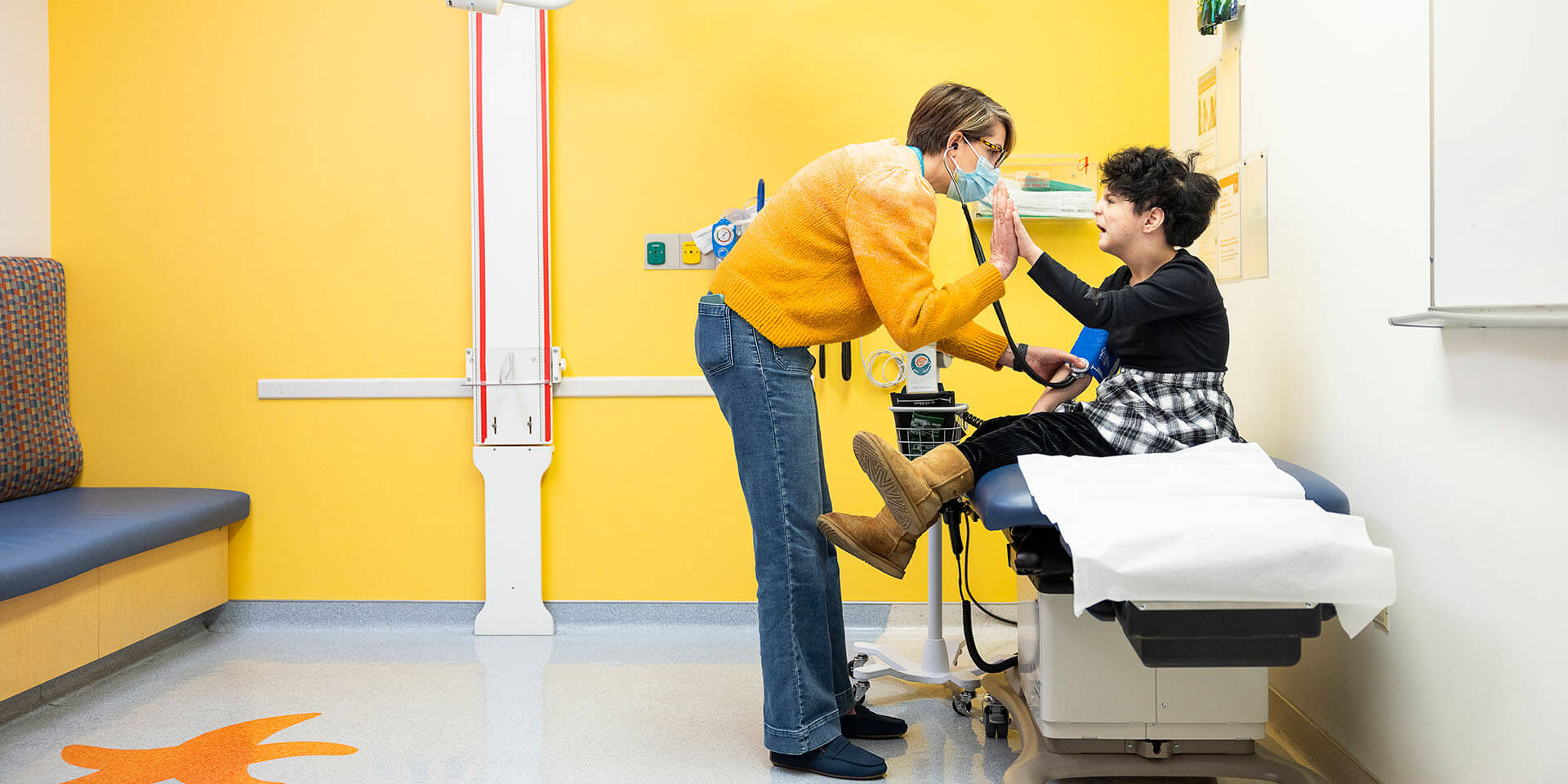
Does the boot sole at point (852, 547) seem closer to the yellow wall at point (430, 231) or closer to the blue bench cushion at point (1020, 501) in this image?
the blue bench cushion at point (1020, 501)

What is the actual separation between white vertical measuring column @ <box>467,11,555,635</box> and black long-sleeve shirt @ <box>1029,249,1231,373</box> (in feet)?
5.91

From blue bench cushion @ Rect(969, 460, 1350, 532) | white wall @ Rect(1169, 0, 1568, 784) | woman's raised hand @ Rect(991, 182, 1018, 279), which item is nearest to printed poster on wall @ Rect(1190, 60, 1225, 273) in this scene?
white wall @ Rect(1169, 0, 1568, 784)

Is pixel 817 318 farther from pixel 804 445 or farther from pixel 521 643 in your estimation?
pixel 521 643

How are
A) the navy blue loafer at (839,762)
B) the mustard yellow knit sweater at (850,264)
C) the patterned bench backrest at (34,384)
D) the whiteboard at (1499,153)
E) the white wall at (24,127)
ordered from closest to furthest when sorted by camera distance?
the whiteboard at (1499,153), the mustard yellow knit sweater at (850,264), the navy blue loafer at (839,762), the patterned bench backrest at (34,384), the white wall at (24,127)

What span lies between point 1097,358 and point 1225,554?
39.2 inches

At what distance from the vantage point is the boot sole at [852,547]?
79.7 inches

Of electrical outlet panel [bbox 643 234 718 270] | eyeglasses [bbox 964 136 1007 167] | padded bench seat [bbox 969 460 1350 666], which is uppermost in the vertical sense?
eyeglasses [bbox 964 136 1007 167]

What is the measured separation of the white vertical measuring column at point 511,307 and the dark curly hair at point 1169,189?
189cm

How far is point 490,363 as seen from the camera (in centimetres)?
320

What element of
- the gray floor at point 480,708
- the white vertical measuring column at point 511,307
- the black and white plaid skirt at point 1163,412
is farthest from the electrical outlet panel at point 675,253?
the black and white plaid skirt at point 1163,412

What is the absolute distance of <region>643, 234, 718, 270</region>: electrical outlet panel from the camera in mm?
3197

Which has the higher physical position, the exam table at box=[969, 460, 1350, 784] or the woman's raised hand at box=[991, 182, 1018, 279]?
the woman's raised hand at box=[991, 182, 1018, 279]

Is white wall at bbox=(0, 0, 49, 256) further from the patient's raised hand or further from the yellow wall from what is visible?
the patient's raised hand

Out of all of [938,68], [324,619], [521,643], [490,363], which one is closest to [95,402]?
[324,619]
